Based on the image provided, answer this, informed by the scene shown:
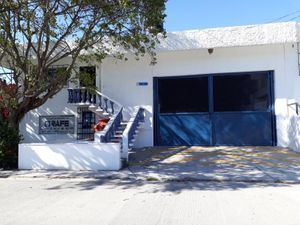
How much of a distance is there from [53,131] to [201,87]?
7212 millimetres

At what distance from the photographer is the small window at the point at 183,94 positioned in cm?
1636

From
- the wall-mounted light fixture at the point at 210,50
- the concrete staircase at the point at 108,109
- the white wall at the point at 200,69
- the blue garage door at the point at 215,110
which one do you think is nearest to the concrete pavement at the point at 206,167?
the concrete staircase at the point at 108,109

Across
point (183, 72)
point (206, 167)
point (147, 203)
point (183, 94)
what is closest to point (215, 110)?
point (183, 94)

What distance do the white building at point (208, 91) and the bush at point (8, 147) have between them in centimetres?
207

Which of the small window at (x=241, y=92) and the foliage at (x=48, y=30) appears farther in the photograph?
the small window at (x=241, y=92)

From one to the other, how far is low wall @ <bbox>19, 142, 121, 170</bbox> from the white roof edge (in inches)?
238

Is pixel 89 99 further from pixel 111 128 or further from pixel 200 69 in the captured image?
pixel 200 69

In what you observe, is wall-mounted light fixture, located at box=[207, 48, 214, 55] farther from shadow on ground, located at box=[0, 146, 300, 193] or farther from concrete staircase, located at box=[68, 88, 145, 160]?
shadow on ground, located at box=[0, 146, 300, 193]

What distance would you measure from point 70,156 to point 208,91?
23.1 feet

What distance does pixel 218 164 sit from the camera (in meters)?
12.0

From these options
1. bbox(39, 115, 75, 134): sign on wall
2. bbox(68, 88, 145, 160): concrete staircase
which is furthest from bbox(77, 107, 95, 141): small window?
bbox(68, 88, 145, 160): concrete staircase

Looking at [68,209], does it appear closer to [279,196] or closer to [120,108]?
[279,196]

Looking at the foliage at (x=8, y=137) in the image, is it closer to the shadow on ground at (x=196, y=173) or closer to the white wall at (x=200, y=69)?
the shadow on ground at (x=196, y=173)

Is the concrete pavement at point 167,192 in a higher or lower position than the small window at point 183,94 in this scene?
lower
